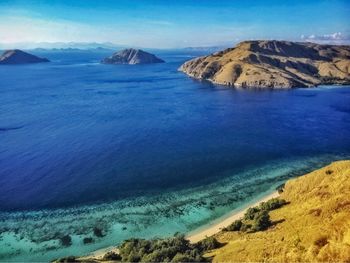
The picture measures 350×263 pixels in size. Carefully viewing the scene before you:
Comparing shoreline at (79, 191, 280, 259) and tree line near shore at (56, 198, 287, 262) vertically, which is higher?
tree line near shore at (56, 198, 287, 262)

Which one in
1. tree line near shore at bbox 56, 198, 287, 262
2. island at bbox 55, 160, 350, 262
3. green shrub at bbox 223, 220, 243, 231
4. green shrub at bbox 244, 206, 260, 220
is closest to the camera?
island at bbox 55, 160, 350, 262

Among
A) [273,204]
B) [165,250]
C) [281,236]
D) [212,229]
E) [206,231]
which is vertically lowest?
[206,231]

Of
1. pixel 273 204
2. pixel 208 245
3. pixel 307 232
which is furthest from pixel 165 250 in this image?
pixel 273 204

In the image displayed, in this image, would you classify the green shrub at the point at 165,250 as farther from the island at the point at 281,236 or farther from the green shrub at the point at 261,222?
the green shrub at the point at 261,222

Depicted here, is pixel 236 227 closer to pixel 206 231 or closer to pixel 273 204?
pixel 206 231

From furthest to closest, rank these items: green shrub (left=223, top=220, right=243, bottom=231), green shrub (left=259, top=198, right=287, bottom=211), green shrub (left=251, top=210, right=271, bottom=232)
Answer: green shrub (left=259, top=198, right=287, bottom=211)
green shrub (left=223, top=220, right=243, bottom=231)
green shrub (left=251, top=210, right=271, bottom=232)

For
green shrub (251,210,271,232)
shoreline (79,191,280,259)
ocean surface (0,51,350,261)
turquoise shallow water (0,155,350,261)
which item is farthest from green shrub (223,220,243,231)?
ocean surface (0,51,350,261)

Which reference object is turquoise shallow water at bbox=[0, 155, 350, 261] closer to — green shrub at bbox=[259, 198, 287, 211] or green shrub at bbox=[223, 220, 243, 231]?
green shrub at bbox=[223, 220, 243, 231]
